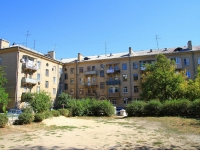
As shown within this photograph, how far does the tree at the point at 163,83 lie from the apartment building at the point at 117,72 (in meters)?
7.78

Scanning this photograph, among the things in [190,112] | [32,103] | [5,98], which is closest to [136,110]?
[190,112]

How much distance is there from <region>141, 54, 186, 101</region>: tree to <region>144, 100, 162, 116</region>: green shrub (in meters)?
10.00

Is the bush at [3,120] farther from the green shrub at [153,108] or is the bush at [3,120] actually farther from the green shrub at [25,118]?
the green shrub at [153,108]

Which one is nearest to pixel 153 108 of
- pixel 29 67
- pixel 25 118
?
pixel 25 118

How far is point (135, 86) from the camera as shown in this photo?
4744 centimetres

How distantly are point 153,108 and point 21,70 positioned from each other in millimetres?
27651

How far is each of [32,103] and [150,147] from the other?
16217 millimetres

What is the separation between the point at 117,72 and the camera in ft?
160

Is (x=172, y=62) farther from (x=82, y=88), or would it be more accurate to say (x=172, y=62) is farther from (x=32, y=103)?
(x=32, y=103)

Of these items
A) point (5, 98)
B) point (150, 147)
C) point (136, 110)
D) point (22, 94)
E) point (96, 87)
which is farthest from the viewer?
point (96, 87)

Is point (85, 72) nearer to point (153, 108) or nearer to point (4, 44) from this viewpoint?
point (4, 44)

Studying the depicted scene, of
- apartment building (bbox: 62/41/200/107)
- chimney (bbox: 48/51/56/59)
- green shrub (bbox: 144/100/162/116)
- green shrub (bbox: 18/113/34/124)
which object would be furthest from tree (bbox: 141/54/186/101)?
chimney (bbox: 48/51/56/59)

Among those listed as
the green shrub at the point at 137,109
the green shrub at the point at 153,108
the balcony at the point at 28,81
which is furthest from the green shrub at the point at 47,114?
the balcony at the point at 28,81

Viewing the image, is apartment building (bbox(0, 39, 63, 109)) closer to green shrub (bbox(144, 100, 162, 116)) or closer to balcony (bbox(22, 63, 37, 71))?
balcony (bbox(22, 63, 37, 71))
